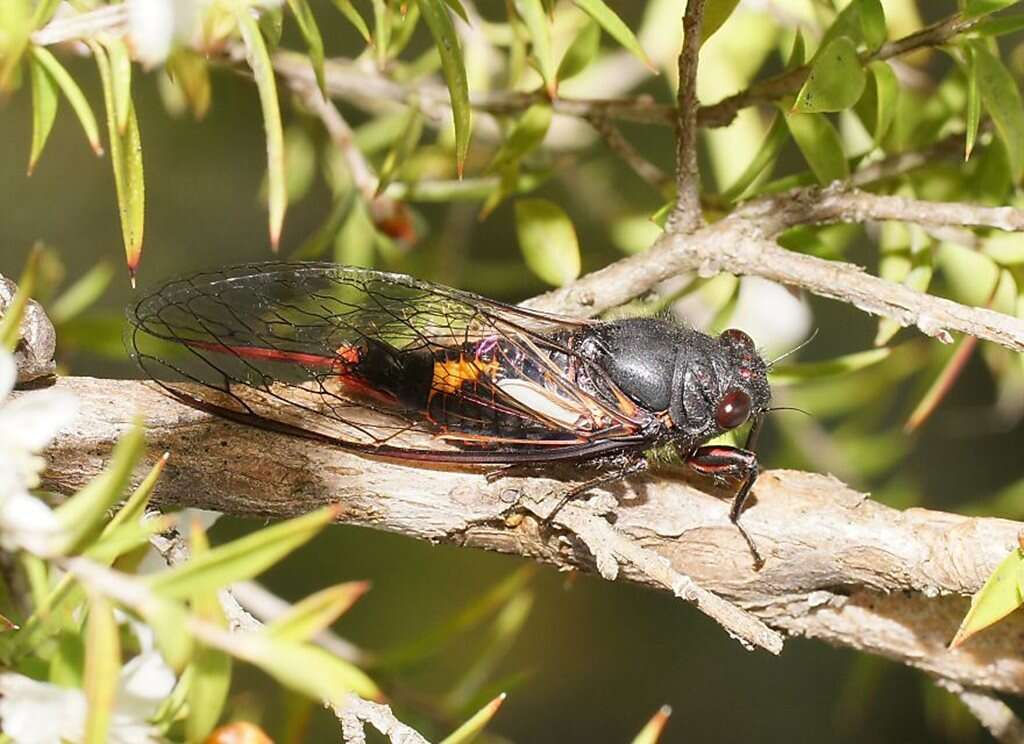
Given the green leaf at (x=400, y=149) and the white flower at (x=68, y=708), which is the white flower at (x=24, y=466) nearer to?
the white flower at (x=68, y=708)

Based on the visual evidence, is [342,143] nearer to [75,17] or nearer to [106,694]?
[75,17]

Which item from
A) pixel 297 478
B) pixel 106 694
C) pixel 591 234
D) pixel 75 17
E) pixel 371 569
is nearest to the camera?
pixel 106 694

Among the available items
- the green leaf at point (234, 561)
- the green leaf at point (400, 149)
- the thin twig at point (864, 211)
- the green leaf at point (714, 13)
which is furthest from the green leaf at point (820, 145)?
the green leaf at point (234, 561)

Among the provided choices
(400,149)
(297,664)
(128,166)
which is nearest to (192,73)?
(400,149)

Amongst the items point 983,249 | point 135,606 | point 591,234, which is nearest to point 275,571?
point 591,234

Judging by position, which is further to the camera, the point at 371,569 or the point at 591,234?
the point at 371,569

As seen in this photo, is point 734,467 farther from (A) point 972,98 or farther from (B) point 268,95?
(B) point 268,95

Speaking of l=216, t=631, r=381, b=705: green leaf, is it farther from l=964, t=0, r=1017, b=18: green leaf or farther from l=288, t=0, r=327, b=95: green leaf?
l=964, t=0, r=1017, b=18: green leaf
